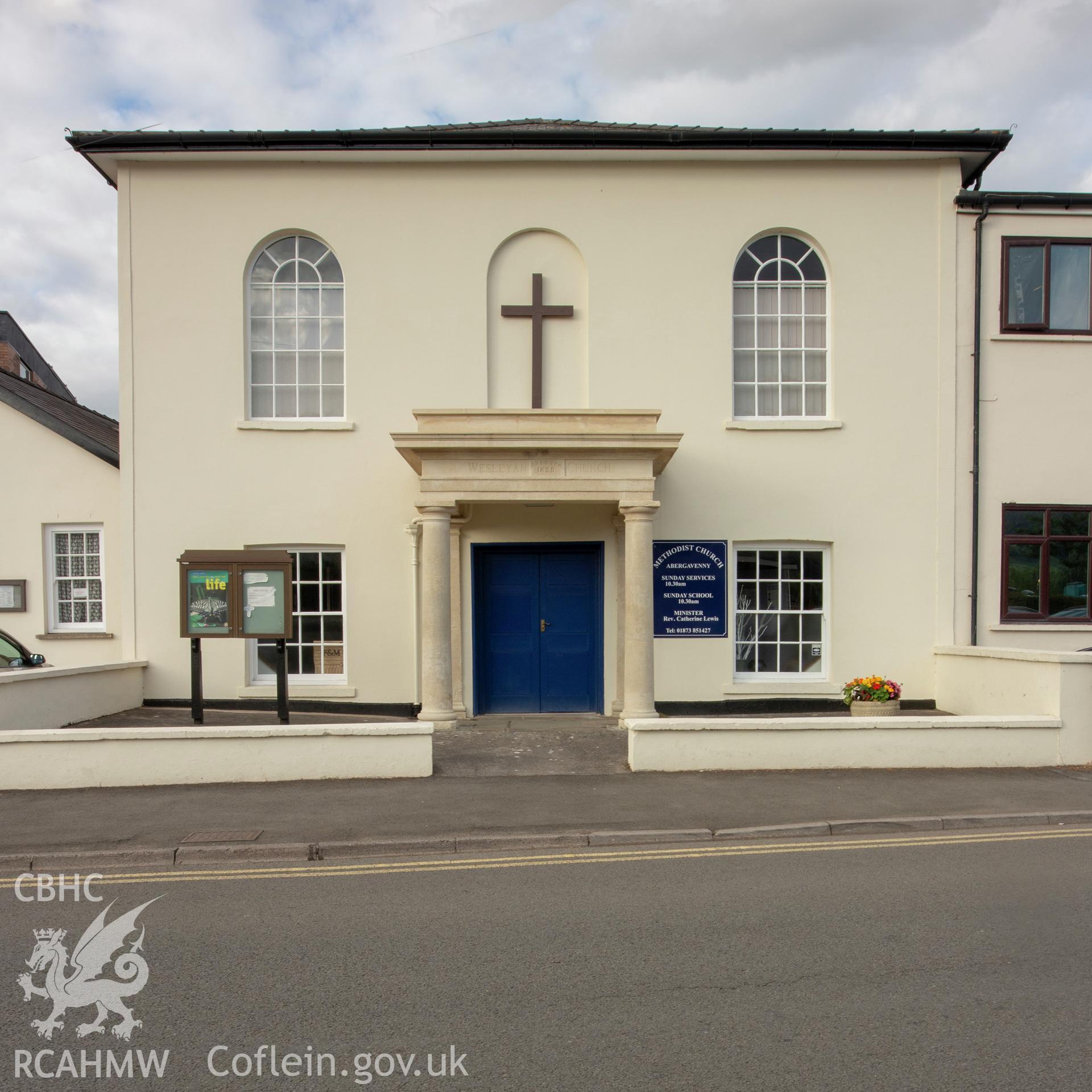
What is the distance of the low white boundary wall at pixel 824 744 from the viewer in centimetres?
909

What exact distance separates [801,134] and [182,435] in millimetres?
9866

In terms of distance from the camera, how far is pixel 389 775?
879cm

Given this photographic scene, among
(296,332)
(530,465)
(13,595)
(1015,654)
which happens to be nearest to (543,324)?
(530,465)

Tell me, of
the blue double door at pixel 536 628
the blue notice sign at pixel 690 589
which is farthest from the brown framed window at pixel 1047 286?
the blue double door at pixel 536 628

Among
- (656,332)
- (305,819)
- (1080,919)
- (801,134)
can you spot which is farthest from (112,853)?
(801,134)

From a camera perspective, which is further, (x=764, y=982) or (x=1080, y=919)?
(x=1080, y=919)

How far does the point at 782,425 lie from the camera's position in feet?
41.6

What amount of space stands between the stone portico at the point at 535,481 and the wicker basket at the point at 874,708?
274 cm

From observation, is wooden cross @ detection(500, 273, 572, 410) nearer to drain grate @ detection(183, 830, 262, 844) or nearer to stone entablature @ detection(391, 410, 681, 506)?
stone entablature @ detection(391, 410, 681, 506)

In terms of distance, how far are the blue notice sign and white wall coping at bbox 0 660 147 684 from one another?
7.49 metres

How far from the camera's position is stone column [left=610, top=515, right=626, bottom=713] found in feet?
41.1

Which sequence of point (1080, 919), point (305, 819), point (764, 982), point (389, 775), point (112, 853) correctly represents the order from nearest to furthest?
point (764, 982) < point (1080, 919) < point (112, 853) < point (305, 819) < point (389, 775)

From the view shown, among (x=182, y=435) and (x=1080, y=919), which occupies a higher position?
(x=182, y=435)

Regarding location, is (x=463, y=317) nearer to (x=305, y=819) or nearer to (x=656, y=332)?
(x=656, y=332)
